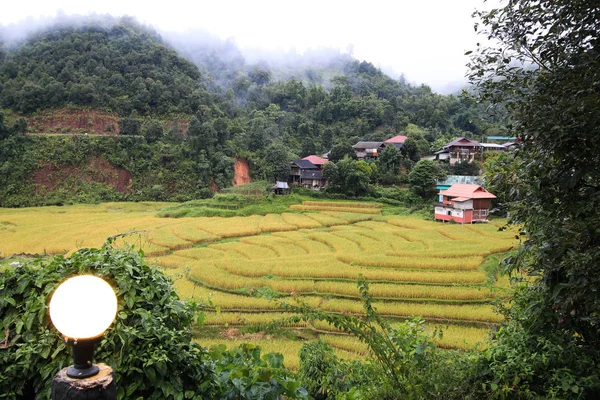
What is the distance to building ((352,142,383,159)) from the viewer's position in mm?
37906

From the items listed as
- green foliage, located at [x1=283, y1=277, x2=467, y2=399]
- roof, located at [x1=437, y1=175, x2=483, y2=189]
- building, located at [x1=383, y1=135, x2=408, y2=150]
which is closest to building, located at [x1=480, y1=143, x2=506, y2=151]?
building, located at [x1=383, y1=135, x2=408, y2=150]

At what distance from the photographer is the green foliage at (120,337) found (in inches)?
95.5

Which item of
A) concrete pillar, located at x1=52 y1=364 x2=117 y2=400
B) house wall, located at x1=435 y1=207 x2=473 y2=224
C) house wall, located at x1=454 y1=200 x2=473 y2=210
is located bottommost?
house wall, located at x1=435 y1=207 x2=473 y2=224

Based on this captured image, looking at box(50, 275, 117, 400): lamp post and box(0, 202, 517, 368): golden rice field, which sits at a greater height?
box(50, 275, 117, 400): lamp post

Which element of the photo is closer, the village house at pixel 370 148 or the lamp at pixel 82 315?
the lamp at pixel 82 315

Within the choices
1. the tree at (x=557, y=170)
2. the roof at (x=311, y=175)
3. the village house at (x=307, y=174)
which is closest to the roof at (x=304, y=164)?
the village house at (x=307, y=174)

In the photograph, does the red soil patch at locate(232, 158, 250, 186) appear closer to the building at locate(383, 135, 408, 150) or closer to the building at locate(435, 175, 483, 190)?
the building at locate(383, 135, 408, 150)

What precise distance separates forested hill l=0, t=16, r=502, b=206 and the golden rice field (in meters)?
6.77

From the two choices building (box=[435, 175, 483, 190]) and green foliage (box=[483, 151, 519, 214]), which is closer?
green foliage (box=[483, 151, 519, 214])

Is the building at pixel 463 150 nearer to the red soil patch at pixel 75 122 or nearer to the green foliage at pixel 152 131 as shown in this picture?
the green foliage at pixel 152 131

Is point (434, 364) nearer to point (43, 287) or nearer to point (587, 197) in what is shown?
point (587, 197)

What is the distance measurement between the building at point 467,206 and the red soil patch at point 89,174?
24111 millimetres

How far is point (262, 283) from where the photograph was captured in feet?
38.5

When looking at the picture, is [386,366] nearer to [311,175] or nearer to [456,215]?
[456,215]
